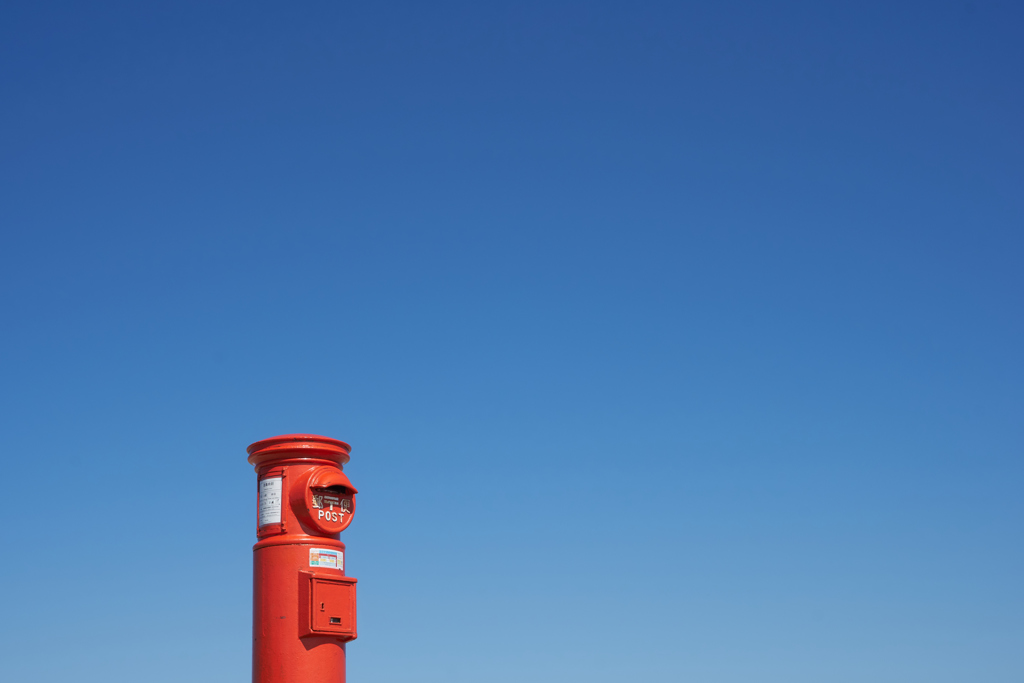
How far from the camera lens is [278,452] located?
10.8 m

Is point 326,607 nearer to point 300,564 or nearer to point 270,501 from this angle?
point 300,564

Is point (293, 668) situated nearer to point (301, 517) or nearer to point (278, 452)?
point (301, 517)

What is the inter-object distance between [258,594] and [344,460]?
1.67 metres

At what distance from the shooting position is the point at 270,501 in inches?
420

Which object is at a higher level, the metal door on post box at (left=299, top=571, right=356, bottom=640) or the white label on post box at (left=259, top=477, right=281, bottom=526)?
the white label on post box at (left=259, top=477, right=281, bottom=526)

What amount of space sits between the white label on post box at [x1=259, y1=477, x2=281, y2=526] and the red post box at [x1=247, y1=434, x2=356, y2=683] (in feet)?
0.03

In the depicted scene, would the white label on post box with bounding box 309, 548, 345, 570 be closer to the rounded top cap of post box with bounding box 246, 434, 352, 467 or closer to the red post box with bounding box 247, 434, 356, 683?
the red post box with bounding box 247, 434, 356, 683

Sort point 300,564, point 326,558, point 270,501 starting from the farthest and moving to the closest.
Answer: point 270,501, point 326,558, point 300,564

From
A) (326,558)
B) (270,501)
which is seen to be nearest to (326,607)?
(326,558)

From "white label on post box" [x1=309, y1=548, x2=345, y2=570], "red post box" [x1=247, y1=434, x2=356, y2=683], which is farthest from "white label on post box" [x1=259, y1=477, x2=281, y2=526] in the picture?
"white label on post box" [x1=309, y1=548, x2=345, y2=570]

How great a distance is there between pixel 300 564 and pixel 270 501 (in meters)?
0.77

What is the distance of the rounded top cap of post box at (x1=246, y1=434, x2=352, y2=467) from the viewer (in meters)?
10.7

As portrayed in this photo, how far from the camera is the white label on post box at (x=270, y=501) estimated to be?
34.7 feet

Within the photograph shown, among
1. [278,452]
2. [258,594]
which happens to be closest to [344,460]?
[278,452]
